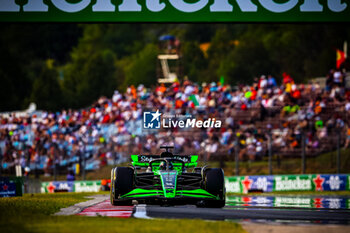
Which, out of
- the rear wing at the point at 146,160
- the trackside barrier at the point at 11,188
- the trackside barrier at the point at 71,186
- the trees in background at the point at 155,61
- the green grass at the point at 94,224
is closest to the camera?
the green grass at the point at 94,224

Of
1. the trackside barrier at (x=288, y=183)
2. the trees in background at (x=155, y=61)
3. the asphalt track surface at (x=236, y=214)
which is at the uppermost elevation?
the trees in background at (x=155, y=61)

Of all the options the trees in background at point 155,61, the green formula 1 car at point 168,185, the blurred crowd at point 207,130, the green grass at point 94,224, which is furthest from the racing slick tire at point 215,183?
the trees in background at point 155,61

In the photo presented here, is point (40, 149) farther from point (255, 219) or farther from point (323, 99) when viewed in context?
point (255, 219)

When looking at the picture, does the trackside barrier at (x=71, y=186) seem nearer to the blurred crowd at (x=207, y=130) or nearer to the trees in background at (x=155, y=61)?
the blurred crowd at (x=207, y=130)

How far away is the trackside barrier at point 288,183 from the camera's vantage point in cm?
2364

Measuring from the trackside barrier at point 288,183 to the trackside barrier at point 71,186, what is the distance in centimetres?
483

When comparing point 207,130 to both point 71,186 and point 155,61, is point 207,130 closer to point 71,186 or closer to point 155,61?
point 71,186

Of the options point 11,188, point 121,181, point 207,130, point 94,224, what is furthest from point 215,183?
point 207,130

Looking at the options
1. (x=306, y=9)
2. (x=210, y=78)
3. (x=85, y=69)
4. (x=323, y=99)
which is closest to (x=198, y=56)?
(x=210, y=78)

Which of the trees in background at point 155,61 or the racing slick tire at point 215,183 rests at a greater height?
the trees in background at point 155,61

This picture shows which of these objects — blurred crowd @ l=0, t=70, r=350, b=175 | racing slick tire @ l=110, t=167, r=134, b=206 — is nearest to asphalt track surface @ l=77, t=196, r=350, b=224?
racing slick tire @ l=110, t=167, r=134, b=206

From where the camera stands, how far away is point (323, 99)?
26391 mm

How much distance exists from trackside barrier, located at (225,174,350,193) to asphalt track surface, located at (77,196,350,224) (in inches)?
385

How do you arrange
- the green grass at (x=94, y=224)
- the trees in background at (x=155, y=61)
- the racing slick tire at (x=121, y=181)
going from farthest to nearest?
the trees in background at (x=155, y=61) < the racing slick tire at (x=121, y=181) < the green grass at (x=94, y=224)
